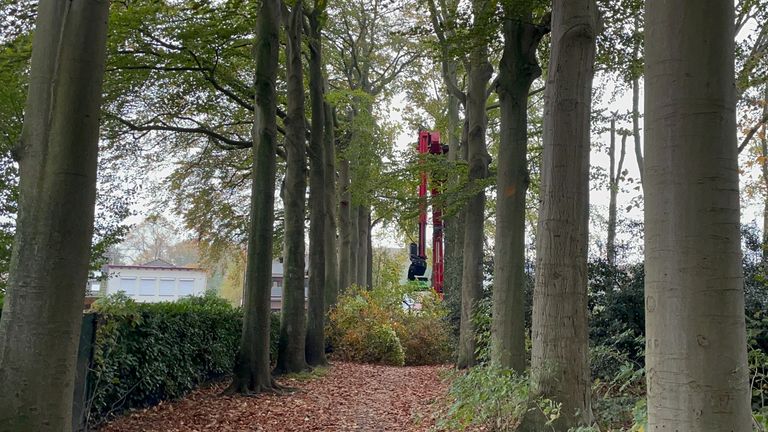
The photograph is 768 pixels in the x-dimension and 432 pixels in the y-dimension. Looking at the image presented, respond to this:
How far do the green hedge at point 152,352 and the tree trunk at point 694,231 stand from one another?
5.99 meters

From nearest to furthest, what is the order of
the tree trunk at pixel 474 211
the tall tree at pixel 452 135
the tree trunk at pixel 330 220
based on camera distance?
the tree trunk at pixel 474 211 < the tall tree at pixel 452 135 < the tree trunk at pixel 330 220

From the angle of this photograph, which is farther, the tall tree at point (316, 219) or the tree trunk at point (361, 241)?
the tree trunk at point (361, 241)

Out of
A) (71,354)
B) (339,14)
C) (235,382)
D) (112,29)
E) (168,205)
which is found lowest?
(235,382)

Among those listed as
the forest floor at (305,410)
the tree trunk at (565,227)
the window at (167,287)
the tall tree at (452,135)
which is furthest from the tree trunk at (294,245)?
the window at (167,287)

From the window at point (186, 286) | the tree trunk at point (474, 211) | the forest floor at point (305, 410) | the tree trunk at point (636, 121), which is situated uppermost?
the tree trunk at point (636, 121)

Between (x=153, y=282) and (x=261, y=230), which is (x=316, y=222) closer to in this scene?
(x=261, y=230)

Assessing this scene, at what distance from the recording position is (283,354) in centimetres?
1212

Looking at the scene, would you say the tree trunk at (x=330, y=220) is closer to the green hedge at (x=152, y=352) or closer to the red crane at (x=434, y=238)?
the red crane at (x=434, y=238)

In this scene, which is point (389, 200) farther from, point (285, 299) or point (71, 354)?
point (71, 354)

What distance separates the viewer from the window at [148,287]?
41656 mm

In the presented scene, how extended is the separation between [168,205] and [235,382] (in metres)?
14.9

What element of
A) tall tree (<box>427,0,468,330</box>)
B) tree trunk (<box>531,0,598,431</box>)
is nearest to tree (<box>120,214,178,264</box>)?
tall tree (<box>427,0,468,330</box>)

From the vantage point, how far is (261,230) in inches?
395

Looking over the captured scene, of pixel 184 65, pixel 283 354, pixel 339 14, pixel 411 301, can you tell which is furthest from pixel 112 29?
pixel 411 301
